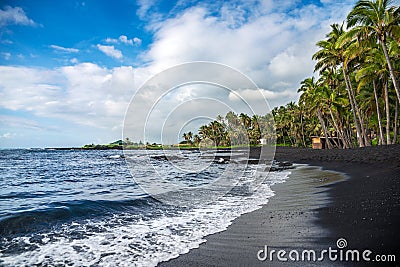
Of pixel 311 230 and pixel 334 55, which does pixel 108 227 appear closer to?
pixel 311 230

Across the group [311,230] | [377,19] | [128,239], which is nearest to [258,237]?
[311,230]

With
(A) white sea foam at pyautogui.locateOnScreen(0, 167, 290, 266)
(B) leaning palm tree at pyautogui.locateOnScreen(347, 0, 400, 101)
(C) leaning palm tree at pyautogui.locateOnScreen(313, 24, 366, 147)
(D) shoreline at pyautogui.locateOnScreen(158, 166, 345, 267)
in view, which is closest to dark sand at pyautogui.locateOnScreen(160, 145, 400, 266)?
(D) shoreline at pyautogui.locateOnScreen(158, 166, 345, 267)

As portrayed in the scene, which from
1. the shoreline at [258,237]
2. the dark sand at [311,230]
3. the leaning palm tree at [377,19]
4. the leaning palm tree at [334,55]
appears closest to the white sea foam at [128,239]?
the shoreline at [258,237]

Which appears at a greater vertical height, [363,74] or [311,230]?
[363,74]

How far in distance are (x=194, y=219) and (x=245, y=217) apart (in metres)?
1.35

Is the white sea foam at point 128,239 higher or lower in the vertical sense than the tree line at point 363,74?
lower

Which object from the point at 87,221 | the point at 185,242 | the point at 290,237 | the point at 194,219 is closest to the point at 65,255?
the point at 185,242

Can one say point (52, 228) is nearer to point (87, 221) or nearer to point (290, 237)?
point (87, 221)

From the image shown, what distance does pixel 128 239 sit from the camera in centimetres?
600

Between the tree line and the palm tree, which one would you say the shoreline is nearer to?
the tree line

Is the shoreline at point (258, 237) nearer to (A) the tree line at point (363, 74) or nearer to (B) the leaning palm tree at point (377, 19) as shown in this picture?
(A) the tree line at point (363, 74)

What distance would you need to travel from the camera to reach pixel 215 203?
9.73m

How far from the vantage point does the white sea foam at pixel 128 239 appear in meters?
4.94

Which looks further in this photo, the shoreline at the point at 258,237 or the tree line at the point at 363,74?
the tree line at the point at 363,74
